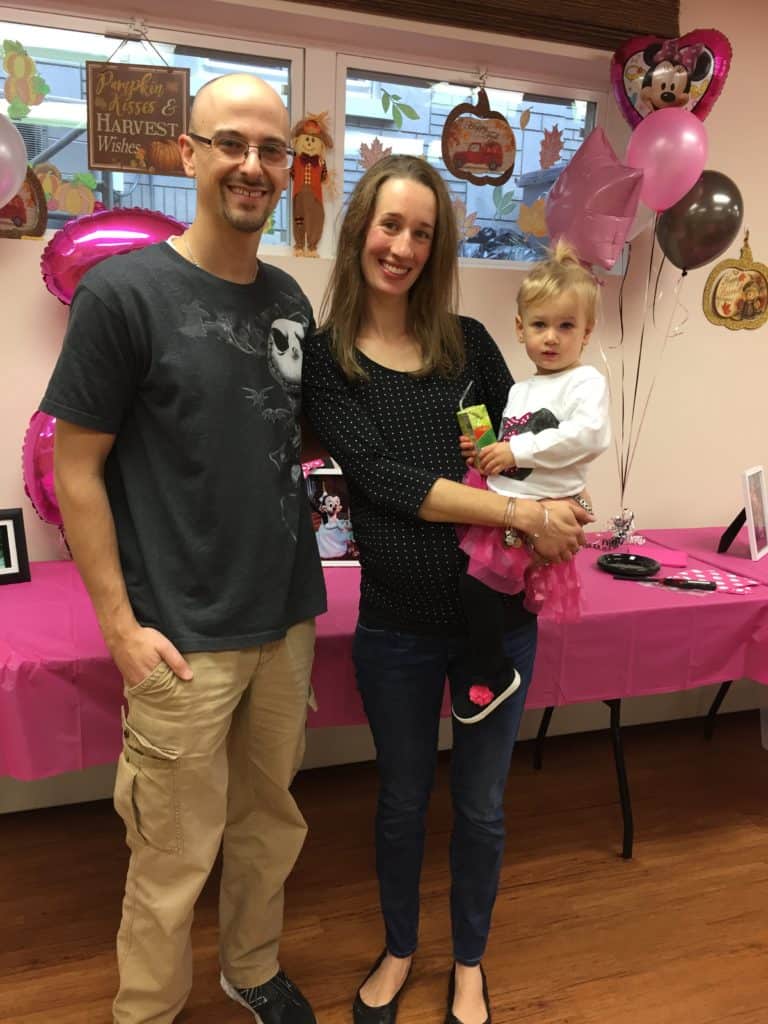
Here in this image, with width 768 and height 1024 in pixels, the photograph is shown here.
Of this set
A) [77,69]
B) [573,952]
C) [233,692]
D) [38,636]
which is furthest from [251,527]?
[77,69]

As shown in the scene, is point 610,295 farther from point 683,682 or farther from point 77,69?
point 77,69

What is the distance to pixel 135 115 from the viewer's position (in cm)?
216

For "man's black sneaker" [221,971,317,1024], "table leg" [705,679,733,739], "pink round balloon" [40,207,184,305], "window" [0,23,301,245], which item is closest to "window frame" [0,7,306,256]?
"window" [0,23,301,245]

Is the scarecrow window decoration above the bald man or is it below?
above

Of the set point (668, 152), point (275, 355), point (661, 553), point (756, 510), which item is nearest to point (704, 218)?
point (668, 152)

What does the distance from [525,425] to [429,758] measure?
2.12 ft

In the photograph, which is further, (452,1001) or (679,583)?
(679,583)

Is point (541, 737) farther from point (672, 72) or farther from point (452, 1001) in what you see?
point (672, 72)

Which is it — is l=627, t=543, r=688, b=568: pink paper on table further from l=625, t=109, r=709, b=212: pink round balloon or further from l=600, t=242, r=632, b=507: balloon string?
l=625, t=109, r=709, b=212: pink round balloon

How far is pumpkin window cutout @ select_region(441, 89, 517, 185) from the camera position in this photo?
250 cm

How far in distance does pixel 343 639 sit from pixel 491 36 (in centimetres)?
181

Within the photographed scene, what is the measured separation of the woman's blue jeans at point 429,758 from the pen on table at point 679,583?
873 mm

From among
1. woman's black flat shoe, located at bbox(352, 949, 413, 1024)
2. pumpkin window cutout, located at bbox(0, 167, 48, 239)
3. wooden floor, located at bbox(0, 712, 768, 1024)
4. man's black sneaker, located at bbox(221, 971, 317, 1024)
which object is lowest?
wooden floor, located at bbox(0, 712, 768, 1024)

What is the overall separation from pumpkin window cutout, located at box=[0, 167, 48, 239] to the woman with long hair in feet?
3.50
